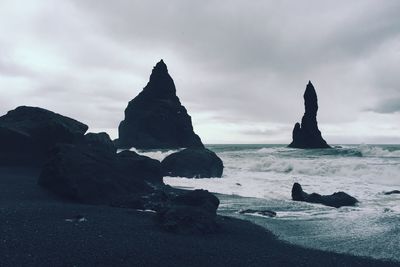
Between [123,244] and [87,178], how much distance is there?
28.7ft

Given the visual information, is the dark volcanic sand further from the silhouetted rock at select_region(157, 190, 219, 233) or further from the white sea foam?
the white sea foam

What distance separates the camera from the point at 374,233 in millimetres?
14078

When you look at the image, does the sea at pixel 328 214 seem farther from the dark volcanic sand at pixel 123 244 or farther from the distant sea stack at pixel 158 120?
the distant sea stack at pixel 158 120

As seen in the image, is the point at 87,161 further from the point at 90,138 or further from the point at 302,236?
the point at 90,138

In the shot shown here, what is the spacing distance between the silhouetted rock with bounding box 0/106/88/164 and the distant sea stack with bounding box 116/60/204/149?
59956mm

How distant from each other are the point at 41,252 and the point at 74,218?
13.3 feet

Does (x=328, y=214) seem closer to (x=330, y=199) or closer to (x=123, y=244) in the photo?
(x=330, y=199)

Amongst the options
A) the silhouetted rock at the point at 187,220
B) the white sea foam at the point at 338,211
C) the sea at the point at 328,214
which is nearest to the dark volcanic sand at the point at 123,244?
the silhouetted rock at the point at 187,220

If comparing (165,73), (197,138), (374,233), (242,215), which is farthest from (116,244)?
(165,73)

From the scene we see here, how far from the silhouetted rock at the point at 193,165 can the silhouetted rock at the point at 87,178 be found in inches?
606

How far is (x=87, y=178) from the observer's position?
1812 centimetres

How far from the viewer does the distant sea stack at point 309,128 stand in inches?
4700

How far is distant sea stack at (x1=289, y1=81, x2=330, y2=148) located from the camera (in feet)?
392

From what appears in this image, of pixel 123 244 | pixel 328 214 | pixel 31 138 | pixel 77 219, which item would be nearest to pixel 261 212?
pixel 328 214
